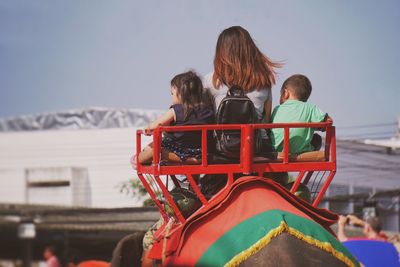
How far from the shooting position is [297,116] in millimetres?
5441

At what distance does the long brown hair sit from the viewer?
542 cm

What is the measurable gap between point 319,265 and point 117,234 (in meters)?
15.2

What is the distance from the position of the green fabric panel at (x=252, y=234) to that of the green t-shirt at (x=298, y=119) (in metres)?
0.92

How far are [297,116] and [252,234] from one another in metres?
1.21

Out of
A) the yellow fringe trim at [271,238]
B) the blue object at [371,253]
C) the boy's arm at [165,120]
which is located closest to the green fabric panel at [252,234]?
the yellow fringe trim at [271,238]

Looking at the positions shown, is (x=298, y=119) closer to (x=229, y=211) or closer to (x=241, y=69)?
(x=241, y=69)

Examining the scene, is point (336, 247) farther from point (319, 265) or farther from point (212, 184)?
point (212, 184)

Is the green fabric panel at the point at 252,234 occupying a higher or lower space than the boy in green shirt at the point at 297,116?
lower

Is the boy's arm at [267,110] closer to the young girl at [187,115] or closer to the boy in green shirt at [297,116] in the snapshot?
the boy in green shirt at [297,116]

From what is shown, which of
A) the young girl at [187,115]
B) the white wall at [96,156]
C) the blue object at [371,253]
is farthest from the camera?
the white wall at [96,156]

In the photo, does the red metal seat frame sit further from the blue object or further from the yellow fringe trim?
the blue object

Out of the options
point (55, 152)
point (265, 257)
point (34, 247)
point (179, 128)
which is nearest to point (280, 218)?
point (265, 257)

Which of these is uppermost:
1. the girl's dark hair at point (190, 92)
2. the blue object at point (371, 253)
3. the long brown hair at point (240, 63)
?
the long brown hair at point (240, 63)

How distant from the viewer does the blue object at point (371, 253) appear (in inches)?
289
